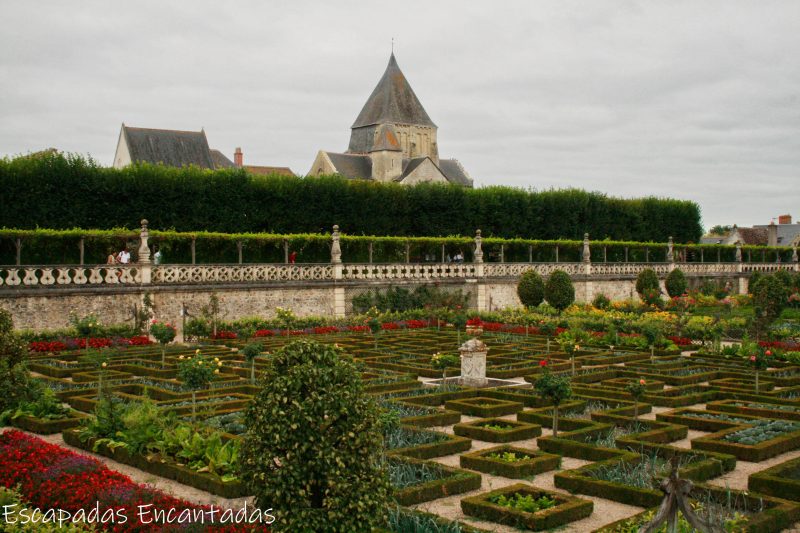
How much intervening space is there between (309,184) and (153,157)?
17482 mm

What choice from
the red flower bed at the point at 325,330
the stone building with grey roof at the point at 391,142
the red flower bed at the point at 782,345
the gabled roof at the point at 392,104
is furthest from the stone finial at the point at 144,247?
the gabled roof at the point at 392,104

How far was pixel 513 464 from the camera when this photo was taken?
9312mm

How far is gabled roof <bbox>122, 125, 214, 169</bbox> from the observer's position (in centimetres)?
4859

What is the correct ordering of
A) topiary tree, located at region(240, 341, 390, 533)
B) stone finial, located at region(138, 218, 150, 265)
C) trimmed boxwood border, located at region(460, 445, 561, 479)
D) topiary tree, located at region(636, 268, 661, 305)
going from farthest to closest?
1. topiary tree, located at region(636, 268, 661, 305)
2. stone finial, located at region(138, 218, 150, 265)
3. trimmed boxwood border, located at region(460, 445, 561, 479)
4. topiary tree, located at region(240, 341, 390, 533)

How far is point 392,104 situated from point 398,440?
216 feet

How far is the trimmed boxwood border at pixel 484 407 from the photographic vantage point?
42.3ft

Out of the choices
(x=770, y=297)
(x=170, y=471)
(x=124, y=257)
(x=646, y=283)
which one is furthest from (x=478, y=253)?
(x=170, y=471)

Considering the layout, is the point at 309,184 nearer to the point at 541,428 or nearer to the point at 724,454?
the point at 541,428

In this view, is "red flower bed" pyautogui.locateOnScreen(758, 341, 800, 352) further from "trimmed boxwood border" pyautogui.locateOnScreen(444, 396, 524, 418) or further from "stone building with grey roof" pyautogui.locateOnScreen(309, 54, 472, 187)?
"stone building with grey roof" pyautogui.locateOnScreen(309, 54, 472, 187)

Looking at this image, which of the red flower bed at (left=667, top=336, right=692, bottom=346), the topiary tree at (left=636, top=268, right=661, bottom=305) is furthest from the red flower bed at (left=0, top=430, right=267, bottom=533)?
the topiary tree at (left=636, top=268, right=661, bottom=305)

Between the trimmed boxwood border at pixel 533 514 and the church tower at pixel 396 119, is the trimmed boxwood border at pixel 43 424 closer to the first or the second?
the trimmed boxwood border at pixel 533 514

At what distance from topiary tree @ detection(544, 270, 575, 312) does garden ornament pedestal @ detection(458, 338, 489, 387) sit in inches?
529

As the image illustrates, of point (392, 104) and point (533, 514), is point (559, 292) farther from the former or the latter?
point (392, 104)

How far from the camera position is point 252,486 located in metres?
6.04
